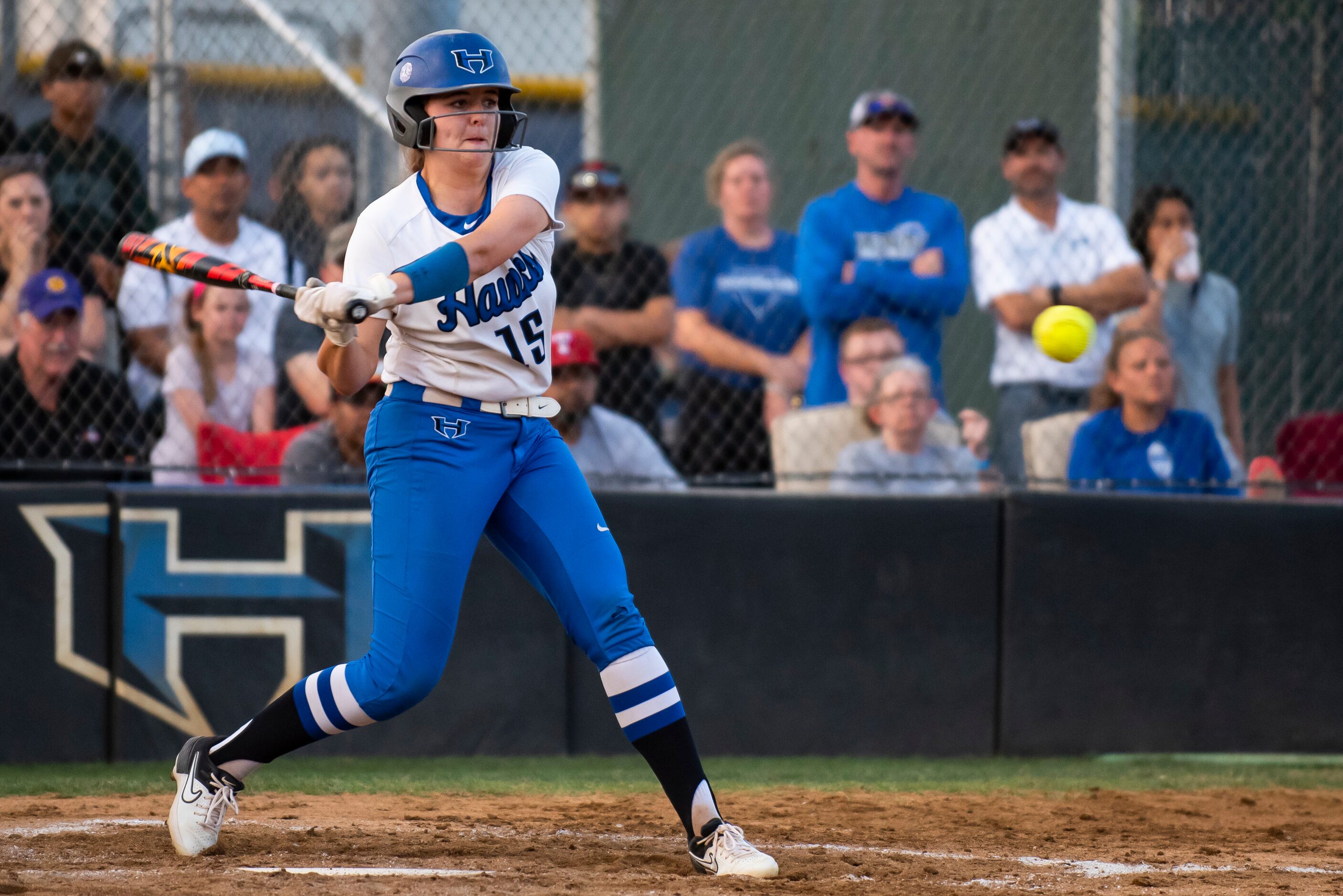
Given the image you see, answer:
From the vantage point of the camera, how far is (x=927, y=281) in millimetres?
5883

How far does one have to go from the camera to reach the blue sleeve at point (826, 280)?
232 inches

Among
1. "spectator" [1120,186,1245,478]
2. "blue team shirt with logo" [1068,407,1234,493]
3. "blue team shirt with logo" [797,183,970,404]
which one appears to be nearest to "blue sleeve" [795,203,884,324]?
"blue team shirt with logo" [797,183,970,404]

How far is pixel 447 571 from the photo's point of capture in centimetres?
342

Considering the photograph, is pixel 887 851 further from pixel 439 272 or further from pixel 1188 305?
pixel 1188 305

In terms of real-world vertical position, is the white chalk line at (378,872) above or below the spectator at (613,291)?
below

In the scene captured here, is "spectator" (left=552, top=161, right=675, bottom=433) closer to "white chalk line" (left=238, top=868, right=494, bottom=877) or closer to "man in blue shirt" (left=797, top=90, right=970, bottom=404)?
"man in blue shirt" (left=797, top=90, right=970, bottom=404)

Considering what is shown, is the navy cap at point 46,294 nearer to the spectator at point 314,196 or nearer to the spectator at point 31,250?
the spectator at point 31,250

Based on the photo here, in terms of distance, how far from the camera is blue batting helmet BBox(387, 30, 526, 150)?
3369mm

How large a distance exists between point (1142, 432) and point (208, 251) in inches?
141

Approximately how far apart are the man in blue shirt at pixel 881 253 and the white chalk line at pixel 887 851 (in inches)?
95.9

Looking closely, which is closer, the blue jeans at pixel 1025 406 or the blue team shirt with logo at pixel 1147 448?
the blue team shirt with logo at pixel 1147 448

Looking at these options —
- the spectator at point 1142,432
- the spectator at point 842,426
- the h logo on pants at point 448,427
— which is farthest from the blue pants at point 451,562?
the spectator at point 1142,432

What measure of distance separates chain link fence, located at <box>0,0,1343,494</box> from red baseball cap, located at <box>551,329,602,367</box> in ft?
0.06

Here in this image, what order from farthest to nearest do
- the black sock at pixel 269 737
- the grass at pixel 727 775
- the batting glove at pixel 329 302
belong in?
the grass at pixel 727 775, the black sock at pixel 269 737, the batting glove at pixel 329 302
